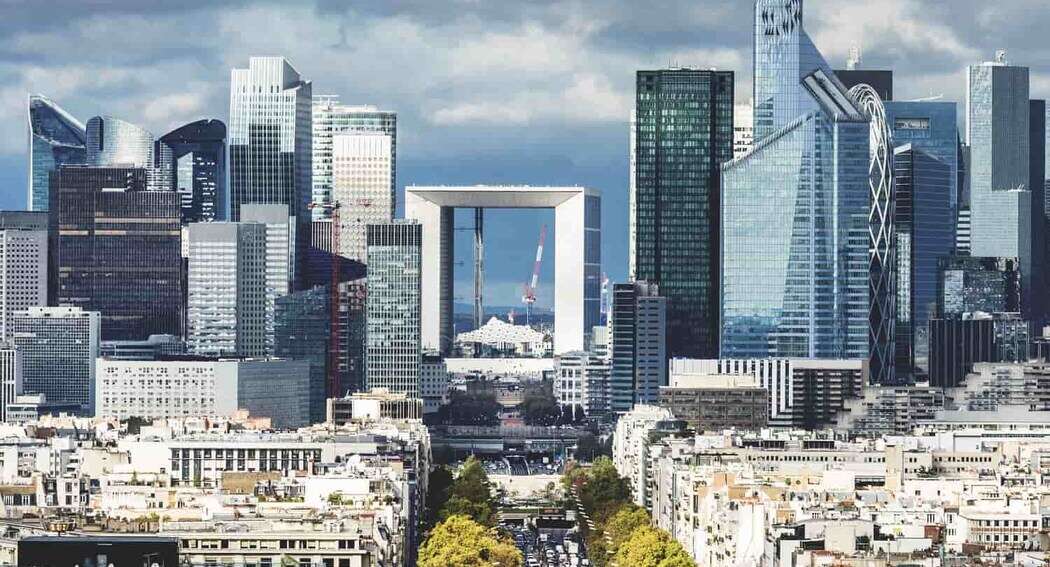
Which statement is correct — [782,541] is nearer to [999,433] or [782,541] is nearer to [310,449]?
[310,449]

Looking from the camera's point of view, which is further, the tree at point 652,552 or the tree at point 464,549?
the tree at point 464,549

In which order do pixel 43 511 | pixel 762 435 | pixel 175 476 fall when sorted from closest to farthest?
pixel 43 511 < pixel 175 476 < pixel 762 435

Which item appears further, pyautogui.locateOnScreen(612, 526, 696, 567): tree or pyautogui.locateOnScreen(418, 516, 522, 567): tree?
pyautogui.locateOnScreen(418, 516, 522, 567): tree

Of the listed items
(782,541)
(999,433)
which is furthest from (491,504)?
(782,541)
